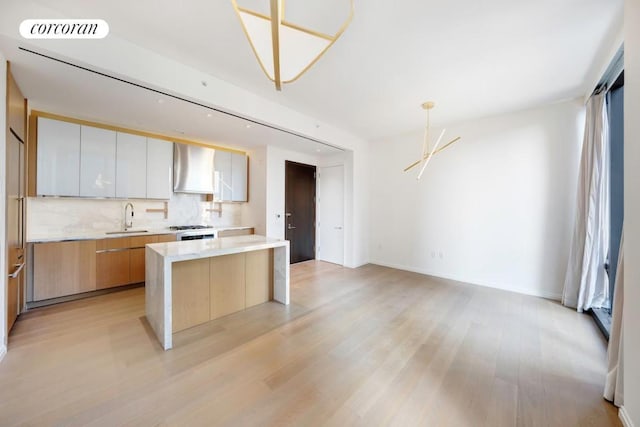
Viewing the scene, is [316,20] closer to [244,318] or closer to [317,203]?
[244,318]

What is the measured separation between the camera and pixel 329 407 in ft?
5.10

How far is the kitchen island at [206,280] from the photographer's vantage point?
7.34ft

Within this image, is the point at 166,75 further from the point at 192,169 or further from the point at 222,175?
the point at 222,175

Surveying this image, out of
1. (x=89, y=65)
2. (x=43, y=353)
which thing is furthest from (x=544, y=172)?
(x=43, y=353)

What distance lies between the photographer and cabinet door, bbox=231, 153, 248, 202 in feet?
16.3

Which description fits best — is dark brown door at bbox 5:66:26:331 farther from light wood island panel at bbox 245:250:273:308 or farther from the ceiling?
light wood island panel at bbox 245:250:273:308

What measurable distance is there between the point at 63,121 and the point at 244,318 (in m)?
3.64

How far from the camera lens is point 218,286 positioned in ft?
9.15

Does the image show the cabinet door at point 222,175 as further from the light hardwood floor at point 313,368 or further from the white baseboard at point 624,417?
the white baseboard at point 624,417

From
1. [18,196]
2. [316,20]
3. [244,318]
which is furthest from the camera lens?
[244,318]

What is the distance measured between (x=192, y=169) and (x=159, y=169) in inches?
20.4

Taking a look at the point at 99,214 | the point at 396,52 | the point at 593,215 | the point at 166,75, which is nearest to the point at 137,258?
the point at 99,214

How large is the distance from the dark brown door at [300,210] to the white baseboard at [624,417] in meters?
4.61

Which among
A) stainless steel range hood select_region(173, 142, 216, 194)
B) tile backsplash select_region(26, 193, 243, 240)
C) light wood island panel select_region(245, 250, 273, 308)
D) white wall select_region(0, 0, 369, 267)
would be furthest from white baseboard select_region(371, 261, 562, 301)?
tile backsplash select_region(26, 193, 243, 240)
